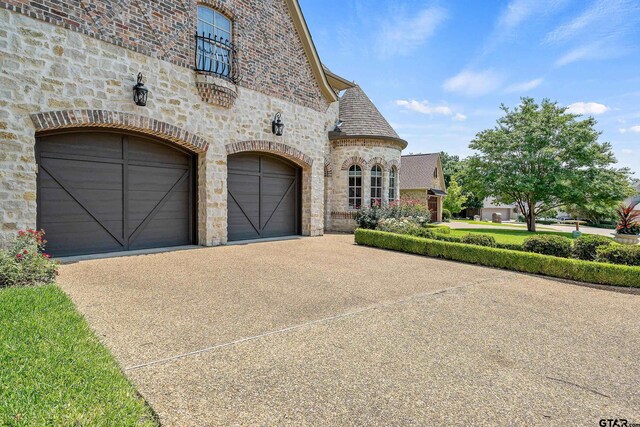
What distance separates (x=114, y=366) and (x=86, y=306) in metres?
2.18

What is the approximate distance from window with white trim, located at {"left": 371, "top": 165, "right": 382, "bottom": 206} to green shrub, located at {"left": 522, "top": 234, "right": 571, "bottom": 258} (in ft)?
25.9

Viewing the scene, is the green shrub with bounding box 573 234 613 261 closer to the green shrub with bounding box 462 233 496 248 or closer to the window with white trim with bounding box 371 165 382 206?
the green shrub with bounding box 462 233 496 248

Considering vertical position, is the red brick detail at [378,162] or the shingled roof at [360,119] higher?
the shingled roof at [360,119]

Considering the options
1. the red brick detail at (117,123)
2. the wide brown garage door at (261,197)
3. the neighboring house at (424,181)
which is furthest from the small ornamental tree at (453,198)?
the red brick detail at (117,123)

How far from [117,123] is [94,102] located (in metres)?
0.57

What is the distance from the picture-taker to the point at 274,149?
1092 cm

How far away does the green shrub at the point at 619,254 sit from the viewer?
6.85 meters

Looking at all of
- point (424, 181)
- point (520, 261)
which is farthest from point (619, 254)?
point (424, 181)

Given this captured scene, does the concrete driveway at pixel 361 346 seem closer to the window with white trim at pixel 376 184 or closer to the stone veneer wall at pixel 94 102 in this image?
the stone veneer wall at pixel 94 102

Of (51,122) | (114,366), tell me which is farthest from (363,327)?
(51,122)

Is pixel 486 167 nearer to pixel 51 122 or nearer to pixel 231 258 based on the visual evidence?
pixel 231 258

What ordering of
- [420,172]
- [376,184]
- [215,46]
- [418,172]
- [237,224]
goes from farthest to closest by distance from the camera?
[418,172]
[420,172]
[376,184]
[237,224]
[215,46]

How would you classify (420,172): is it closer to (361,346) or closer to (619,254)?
(619,254)

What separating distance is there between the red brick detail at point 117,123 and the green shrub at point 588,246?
983cm
